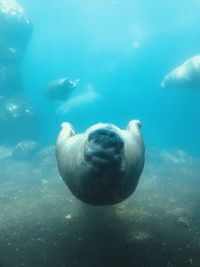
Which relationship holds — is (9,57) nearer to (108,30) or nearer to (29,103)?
(29,103)

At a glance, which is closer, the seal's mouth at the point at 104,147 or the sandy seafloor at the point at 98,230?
the seal's mouth at the point at 104,147

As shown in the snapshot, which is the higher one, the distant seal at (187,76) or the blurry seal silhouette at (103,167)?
the distant seal at (187,76)

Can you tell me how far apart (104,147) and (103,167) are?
35 centimetres

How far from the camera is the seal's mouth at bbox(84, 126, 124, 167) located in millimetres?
4273

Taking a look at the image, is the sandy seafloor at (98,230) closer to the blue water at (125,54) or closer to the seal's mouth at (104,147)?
the seal's mouth at (104,147)

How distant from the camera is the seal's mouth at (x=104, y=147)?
4.27 metres

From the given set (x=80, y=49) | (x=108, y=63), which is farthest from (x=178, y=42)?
(x=80, y=49)

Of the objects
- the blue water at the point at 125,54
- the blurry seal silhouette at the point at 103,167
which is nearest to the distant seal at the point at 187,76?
the blue water at the point at 125,54

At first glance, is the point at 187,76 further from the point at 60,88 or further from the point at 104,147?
the point at 104,147

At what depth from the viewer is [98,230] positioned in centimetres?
622

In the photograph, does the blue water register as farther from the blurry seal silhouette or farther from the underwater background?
the blurry seal silhouette

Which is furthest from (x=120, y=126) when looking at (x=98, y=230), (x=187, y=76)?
(x=98, y=230)

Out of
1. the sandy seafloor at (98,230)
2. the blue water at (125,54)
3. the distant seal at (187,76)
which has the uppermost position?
the blue water at (125,54)

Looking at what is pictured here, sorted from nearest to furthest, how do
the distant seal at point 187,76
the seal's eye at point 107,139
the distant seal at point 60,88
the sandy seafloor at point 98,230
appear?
the seal's eye at point 107,139
the sandy seafloor at point 98,230
the distant seal at point 60,88
the distant seal at point 187,76
